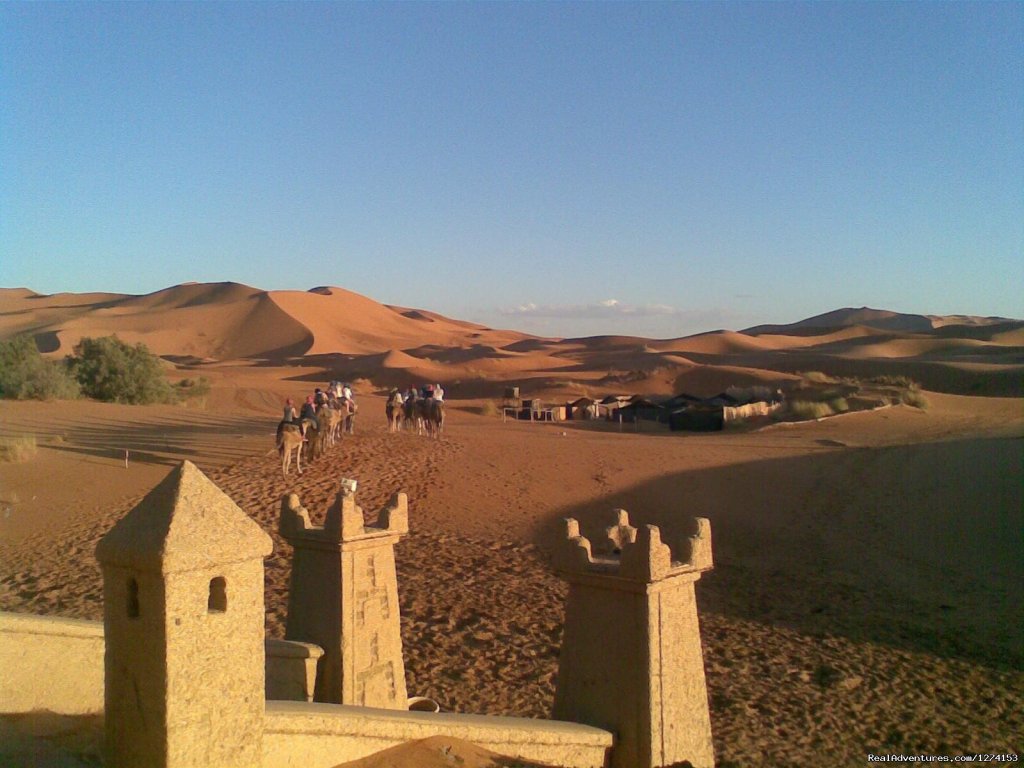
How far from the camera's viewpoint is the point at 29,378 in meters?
42.9

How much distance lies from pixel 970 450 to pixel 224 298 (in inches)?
5523

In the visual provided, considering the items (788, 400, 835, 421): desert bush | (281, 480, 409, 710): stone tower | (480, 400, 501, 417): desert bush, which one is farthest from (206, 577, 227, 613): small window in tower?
(480, 400, 501, 417): desert bush

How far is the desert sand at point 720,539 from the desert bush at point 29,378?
2489mm

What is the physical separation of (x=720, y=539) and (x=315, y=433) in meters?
10.3

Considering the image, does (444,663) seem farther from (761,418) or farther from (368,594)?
(761,418)

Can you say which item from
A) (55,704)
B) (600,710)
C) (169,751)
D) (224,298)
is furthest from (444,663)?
(224,298)

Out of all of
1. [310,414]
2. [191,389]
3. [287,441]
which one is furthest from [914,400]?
[191,389]

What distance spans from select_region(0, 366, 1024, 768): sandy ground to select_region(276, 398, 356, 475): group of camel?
60 centimetres

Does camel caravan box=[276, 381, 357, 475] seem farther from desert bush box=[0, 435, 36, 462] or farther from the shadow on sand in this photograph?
desert bush box=[0, 435, 36, 462]

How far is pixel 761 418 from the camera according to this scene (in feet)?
140

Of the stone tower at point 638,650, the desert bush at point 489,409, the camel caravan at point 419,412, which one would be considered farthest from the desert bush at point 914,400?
the stone tower at point 638,650

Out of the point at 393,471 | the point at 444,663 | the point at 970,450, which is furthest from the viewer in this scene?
the point at 970,450

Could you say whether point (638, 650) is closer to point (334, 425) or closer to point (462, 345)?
point (334, 425)

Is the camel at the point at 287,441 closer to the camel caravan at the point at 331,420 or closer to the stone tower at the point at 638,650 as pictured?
the camel caravan at the point at 331,420
